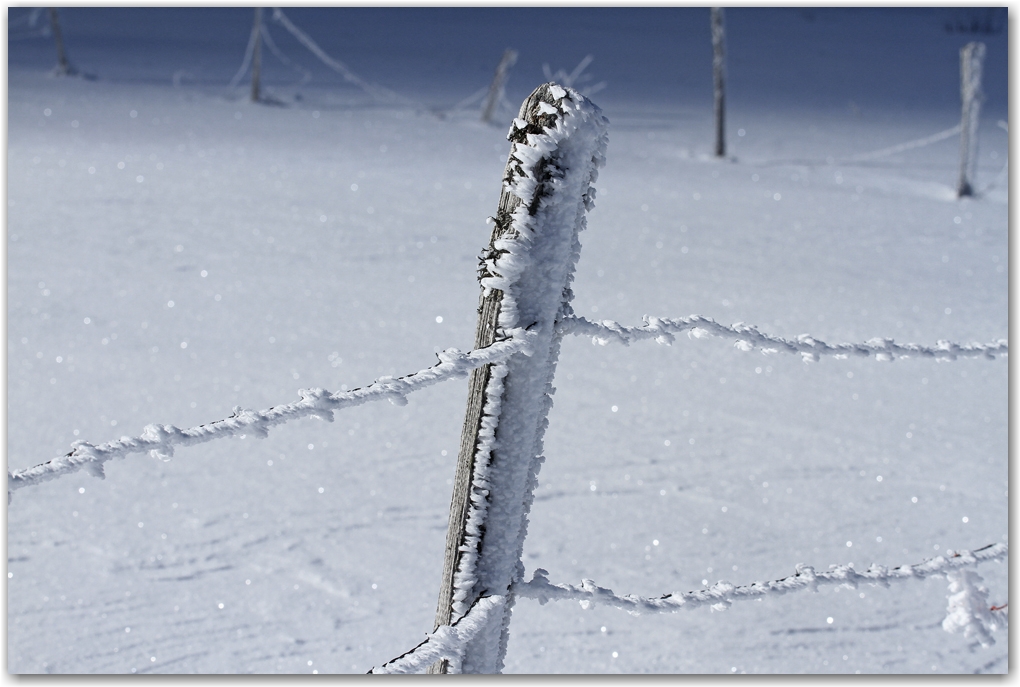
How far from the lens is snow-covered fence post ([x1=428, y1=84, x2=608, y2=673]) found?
0.96 m

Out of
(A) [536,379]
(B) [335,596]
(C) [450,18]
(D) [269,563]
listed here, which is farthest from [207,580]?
(C) [450,18]

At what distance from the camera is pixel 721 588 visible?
1287 mm

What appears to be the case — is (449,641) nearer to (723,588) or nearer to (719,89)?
(723,588)

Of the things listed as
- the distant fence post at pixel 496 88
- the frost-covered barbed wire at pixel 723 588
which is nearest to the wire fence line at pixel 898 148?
the distant fence post at pixel 496 88

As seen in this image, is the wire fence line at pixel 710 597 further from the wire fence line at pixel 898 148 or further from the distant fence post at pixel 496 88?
the distant fence post at pixel 496 88

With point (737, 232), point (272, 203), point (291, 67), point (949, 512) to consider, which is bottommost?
point (949, 512)

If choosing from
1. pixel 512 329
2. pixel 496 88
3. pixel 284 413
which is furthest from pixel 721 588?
pixel 496 88

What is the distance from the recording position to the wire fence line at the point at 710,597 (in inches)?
43.4

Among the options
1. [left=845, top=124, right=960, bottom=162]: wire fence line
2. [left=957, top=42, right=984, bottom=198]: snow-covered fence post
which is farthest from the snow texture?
[left=845, top=124, right=960, bottom=162]: wire fence line

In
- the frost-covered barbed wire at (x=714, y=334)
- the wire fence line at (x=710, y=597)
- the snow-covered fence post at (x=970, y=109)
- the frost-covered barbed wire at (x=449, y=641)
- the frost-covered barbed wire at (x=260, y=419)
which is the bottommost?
the frost-covered barbed wire at (x=449, y=641)

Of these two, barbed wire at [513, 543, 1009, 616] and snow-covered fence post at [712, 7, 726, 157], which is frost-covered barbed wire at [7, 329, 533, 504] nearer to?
barbed wire at [513, 543, 1009, 616]

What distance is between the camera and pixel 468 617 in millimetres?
1122

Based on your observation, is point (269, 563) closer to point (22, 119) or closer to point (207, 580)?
point (207, 580)

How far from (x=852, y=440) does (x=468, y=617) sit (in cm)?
250
